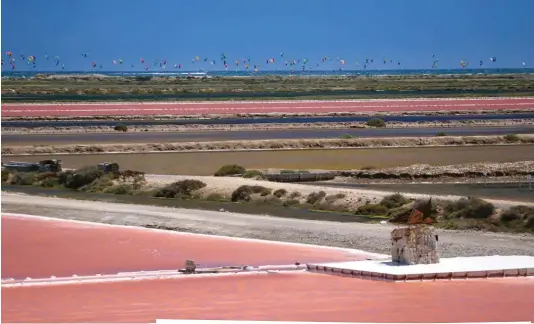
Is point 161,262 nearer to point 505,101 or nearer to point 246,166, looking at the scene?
point 246,166

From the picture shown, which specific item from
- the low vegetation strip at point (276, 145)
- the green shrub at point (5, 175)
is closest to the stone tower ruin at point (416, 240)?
the green shrub at point (5, 175)

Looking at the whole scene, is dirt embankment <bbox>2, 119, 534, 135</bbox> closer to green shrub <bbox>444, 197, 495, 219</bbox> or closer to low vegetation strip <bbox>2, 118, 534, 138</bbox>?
low vegetation strip <bbox>2, 118, 534, 138</bbox>

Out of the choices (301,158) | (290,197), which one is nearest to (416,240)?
(290,197)

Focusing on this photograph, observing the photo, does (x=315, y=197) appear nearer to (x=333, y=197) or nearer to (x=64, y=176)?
(x=333, y=197)

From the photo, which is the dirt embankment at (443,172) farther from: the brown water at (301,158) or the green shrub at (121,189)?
the green shrub at (121,189)

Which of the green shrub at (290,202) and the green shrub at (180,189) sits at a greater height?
the green shrub at (180,189)

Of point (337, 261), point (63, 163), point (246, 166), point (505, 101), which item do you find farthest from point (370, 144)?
point (505, 101)
